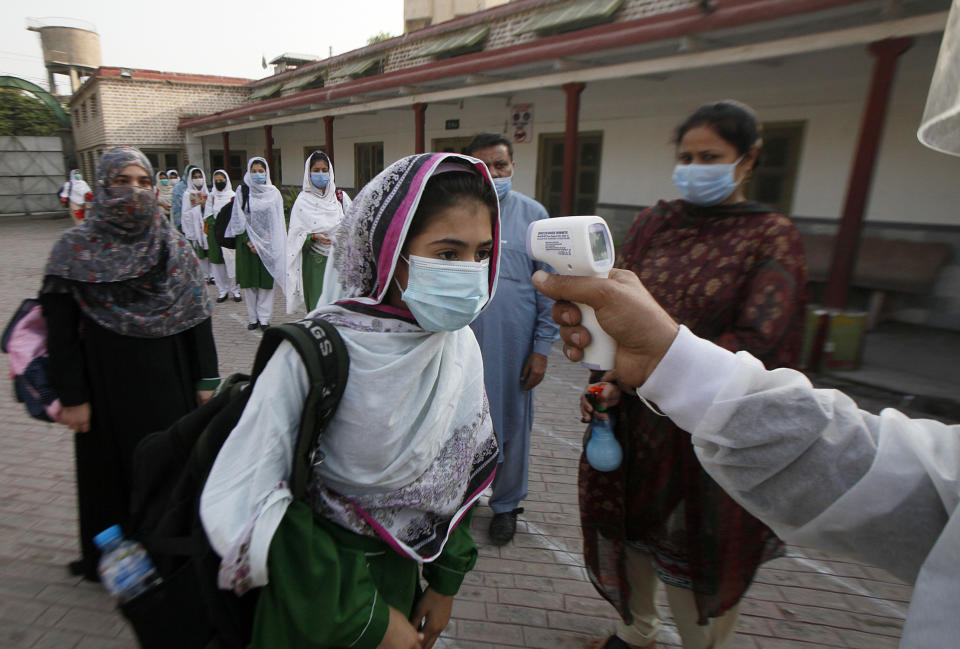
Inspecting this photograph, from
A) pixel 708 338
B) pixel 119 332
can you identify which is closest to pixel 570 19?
pixel 708 338

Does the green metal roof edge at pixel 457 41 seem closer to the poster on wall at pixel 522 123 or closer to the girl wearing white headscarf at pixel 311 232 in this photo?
the poster on wall at pixel 522 123

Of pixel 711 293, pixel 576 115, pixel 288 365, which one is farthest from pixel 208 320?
pixel 576 115

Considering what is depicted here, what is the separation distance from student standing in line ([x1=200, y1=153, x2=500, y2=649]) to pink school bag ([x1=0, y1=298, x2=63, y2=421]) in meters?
1.41

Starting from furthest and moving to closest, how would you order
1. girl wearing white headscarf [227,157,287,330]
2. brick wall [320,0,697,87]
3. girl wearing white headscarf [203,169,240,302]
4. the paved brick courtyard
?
brick wall [320,0,697,87], girl wearing white headscarf [203,169,240,302], girl wearing white headscarf [227,157,287,330], the paved brick courtyard

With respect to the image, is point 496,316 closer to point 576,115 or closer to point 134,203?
point 134,203

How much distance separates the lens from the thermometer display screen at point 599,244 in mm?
1054

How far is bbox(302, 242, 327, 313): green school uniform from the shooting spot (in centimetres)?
496

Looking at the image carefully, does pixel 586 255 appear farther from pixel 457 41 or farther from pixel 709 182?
pixel 457 41

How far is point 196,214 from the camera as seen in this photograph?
885 cm

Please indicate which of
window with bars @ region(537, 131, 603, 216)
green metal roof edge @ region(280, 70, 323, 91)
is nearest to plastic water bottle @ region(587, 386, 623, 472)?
window with bars @ region(537, 131, 603, 216)

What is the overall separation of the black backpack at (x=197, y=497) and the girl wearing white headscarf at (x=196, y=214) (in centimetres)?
845

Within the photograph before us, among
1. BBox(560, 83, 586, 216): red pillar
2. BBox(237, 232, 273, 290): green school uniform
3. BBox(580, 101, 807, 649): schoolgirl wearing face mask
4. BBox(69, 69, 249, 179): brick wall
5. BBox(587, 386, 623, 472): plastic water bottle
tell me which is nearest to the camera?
BBox(580, 101, 807, 649): schoolgirl wearing face mask

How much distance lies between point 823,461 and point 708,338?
3.09ft

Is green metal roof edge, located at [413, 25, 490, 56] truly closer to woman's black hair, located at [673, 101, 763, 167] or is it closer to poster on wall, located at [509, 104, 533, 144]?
poster on wall, located at [509, 104, 533, 144]
